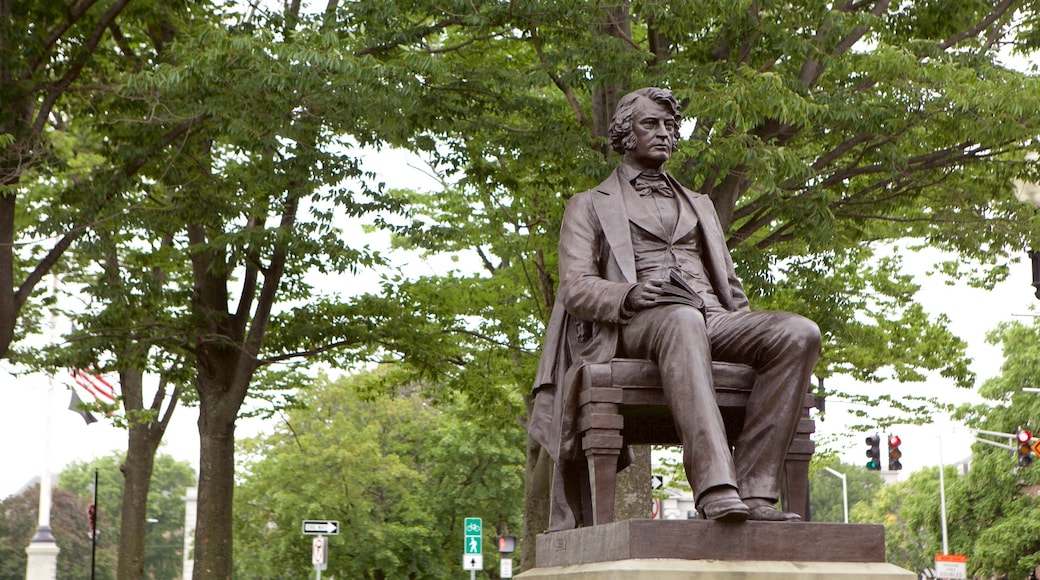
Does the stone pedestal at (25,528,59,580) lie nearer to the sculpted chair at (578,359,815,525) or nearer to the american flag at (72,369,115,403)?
the american flag at (72,369,115,403)

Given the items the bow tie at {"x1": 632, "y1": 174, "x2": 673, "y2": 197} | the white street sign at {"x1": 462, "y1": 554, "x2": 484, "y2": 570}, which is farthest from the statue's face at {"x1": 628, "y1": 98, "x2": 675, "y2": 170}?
the white street sign at {"x1": 462, "y1": 554, "x2": 484, "y2": 570}

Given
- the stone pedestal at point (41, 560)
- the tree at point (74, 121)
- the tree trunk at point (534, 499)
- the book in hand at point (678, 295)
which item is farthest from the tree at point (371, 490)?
the book in hand at point (678, 295)

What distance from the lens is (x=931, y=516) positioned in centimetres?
4934

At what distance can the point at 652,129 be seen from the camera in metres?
6.82

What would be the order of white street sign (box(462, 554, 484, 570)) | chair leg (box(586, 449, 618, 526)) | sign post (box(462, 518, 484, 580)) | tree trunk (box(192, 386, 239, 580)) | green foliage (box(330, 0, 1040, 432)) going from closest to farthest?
chair leg (box(586, 449, 618, 526)) < green foliage (box(330, 0, 1040, 432)) < tree trunk (box(192, 386, 239, 580)) < white street sign (box(462, 554, 484, 570)) < sign post (box(462, 518, 484, 580))

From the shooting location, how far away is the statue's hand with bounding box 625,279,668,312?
628 cm

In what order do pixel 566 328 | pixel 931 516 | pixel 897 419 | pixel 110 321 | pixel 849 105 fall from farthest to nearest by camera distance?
pixel 931 516
pixel 897 419
pixel 110 321
pixel 849 105
pixel 566 328

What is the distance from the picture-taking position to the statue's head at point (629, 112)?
22.3 feet

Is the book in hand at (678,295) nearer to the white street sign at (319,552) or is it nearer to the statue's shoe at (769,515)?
the statue's shoe at (769,515)

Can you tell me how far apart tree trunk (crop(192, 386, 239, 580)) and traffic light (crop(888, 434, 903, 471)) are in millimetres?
13990

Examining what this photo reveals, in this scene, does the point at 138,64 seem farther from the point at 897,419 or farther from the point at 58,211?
the point at 897,419

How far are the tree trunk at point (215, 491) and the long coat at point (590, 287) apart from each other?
466 inches

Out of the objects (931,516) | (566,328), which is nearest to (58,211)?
(566,328)

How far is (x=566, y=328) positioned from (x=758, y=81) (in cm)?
670
